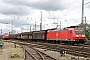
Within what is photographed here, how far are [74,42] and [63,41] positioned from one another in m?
5.19

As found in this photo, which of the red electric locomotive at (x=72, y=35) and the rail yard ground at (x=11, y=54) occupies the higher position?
the red electric locomotive at (x=72, y=35)

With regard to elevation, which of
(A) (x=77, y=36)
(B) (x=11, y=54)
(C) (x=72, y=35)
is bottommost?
(B) (x=11, y=54)

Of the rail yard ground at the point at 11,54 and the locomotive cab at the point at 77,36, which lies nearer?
the rail yard ground at the point at 11,54

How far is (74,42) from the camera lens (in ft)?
115

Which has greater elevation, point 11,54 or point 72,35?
point 72,35

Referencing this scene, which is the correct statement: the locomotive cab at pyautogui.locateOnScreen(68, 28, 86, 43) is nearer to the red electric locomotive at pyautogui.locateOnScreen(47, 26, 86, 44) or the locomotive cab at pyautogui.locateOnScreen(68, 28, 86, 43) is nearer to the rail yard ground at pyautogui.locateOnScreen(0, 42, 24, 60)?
the red electric locomotive at pyautogui.locateOnScreen(47, 26, 86, 44)

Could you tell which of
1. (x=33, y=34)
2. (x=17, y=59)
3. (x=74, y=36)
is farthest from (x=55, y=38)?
(x=17, y=59)

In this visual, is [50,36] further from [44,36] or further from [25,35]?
[25,35]

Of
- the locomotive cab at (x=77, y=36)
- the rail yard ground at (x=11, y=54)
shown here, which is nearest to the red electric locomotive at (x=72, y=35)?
the locomotive cab at (x=77, y=36)

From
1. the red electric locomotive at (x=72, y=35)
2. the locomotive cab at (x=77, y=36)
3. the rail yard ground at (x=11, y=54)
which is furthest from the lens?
the red electric locomotive at (x=72, y=35)

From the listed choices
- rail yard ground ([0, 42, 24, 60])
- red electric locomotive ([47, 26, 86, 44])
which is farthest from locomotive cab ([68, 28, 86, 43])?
rail yard ground ([0, 42, 24, 60])

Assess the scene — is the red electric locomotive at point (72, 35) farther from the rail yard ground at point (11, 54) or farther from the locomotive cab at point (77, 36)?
the rail yard ground at point (11, 54)

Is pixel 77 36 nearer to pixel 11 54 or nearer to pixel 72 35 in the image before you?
pixel 72 35

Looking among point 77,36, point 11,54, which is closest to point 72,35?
point 77,36
